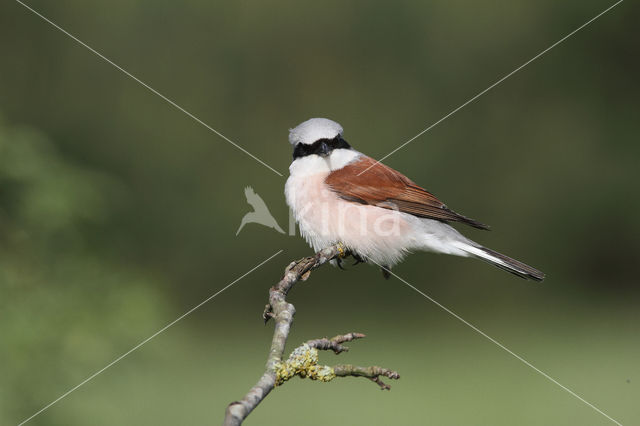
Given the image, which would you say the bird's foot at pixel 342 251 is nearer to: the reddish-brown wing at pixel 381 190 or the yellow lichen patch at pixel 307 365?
the reddish-brown wing at pixel 381 190

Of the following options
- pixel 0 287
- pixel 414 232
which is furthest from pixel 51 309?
pixel 414 232

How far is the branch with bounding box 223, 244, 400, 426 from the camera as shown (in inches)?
38.9

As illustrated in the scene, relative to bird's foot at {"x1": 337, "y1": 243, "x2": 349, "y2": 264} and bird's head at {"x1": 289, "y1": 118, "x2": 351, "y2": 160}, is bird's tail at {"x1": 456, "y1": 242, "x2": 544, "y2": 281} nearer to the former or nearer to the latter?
bird's foot at {"x1": 337, "y1": 243, "x2": 349, "y2": 264}

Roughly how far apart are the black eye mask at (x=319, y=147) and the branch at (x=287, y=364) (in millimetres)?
1072

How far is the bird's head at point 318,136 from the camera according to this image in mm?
2754

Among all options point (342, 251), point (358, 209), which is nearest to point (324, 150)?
point (358, 209)

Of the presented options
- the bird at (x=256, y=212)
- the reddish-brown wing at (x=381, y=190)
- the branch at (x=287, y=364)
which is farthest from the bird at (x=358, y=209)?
the bird at (x=256, y=212)

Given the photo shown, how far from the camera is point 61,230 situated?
2777mm

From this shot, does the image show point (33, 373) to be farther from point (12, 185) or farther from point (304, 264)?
point (304, 264)

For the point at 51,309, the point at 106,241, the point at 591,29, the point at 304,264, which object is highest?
the point at 591,29

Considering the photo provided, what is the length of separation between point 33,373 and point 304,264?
1.29 m

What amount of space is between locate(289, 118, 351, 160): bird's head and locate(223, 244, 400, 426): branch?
109cm

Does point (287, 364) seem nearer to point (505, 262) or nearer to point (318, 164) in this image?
point (505, 262)

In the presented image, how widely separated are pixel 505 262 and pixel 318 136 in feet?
3.25
